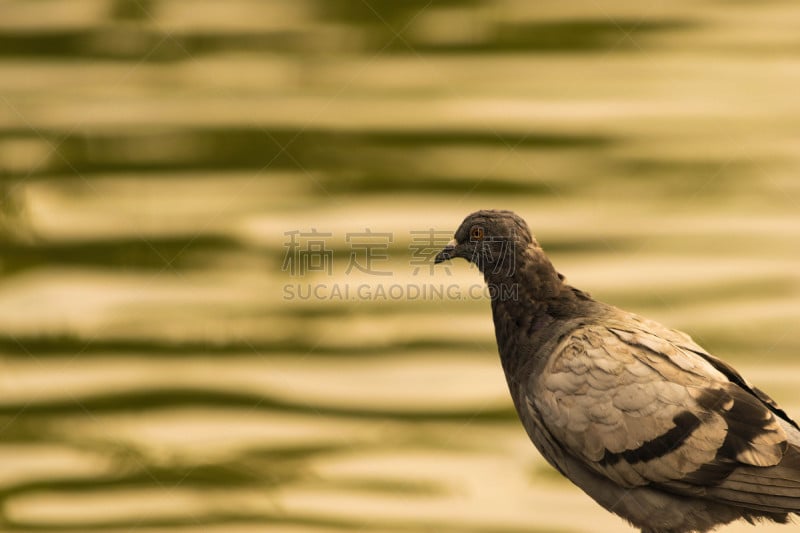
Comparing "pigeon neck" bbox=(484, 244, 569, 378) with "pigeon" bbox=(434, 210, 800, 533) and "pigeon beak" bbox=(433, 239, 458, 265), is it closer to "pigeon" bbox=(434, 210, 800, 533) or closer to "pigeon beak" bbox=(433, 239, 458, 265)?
"pigeon" bbox=(434, 210, 800, 533)

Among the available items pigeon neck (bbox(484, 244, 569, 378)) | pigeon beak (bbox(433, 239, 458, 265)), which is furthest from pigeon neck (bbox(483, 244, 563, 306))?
pigeon beak (bbox(433, 239, 458, 265))

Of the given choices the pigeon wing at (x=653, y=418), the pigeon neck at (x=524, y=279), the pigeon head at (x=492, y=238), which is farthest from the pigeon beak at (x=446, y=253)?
the pigeon wing at (x=653, y=418)

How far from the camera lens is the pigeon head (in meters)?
3.19

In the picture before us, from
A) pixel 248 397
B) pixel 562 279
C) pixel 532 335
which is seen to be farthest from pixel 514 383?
pixel 248 397

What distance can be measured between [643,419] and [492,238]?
80 cm

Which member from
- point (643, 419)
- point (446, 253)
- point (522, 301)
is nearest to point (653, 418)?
point (643, 419)

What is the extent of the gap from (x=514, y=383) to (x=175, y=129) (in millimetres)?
1782

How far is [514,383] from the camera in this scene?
10.7 ft

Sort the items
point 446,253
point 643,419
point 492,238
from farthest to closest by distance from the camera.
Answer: point 446,253 < point 492,238 < point 643,419

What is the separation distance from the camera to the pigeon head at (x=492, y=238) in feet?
10.5

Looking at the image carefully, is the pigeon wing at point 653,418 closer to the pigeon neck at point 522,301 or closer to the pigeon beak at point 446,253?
the pigeon neck at point 522,301

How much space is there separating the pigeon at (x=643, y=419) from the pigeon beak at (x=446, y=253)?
0.09 m

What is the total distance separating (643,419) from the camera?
9.87 ft

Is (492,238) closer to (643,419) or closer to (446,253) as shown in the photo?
(446,253)
